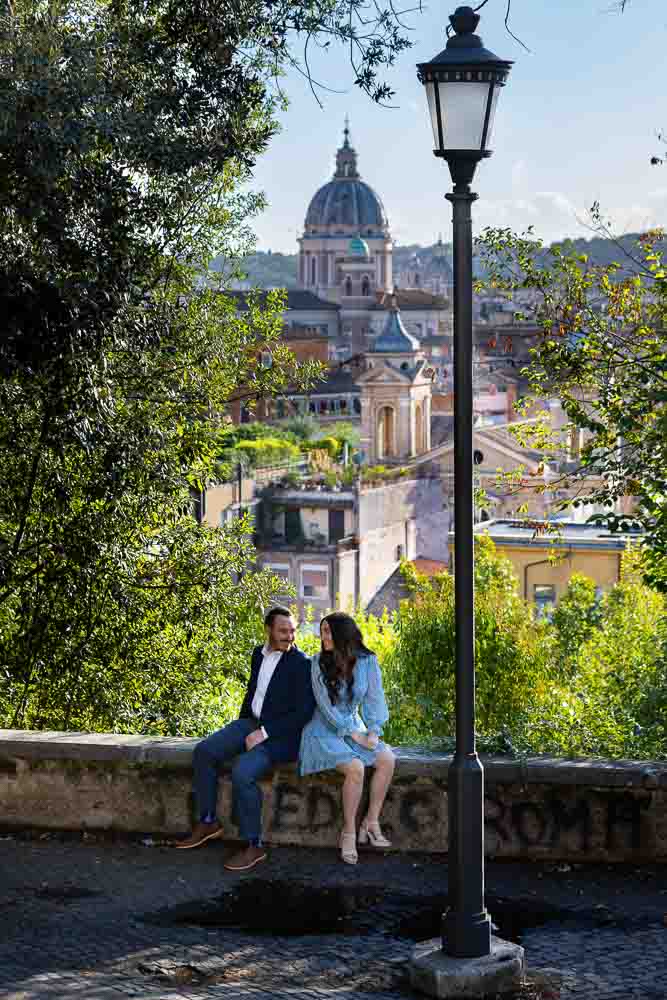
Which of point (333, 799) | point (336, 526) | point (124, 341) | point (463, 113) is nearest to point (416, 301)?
point (336, 526)

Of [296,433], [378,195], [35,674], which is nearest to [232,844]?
[35,674]

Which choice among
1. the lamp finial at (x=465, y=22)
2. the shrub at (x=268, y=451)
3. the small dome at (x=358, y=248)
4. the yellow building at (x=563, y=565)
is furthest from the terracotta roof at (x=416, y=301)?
the lamp finial at (x=465, y=22)

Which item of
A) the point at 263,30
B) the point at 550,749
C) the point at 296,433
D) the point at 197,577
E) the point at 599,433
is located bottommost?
the point at 550,749

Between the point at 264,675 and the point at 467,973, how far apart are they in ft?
7.09

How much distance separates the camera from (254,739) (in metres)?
7.42

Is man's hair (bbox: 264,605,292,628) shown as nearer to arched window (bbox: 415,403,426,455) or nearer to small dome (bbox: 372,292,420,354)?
arched window (bbox: 415,403,426,455)

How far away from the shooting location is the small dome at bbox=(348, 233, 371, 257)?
18362 cm

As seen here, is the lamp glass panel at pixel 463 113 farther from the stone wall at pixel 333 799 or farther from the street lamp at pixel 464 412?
the stone wall at pixel 333 799

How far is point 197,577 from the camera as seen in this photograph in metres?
12.3

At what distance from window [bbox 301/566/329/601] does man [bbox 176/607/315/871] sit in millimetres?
66276

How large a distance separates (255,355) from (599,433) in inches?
189

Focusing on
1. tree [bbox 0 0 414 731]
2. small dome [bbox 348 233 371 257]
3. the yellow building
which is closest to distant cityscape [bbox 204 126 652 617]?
the yellow building

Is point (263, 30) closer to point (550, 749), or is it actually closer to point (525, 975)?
point (550, 749)

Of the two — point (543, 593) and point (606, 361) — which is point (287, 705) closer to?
point (606, 361)
